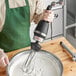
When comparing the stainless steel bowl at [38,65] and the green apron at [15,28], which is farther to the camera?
the green apron at [15,28]

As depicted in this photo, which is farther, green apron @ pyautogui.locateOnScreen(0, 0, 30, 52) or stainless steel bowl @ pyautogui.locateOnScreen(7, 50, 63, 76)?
green apron @ pyautogui.locateOnScreen(0, 0, 30, 52)

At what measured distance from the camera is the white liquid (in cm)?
92

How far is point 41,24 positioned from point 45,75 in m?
0.23

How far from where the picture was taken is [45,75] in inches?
35.9

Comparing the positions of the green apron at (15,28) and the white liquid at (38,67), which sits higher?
the green apron at (15,28)

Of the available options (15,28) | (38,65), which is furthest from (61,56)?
(15,28)

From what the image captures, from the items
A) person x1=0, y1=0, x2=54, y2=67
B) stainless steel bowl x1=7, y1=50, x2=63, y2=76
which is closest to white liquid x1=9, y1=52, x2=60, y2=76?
stainless steel bowl x1=7, y1=50, x2=63, y2=76

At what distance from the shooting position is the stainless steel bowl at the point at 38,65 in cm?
92

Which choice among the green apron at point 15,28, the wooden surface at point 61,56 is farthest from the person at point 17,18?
the wooden surface at point 61,56

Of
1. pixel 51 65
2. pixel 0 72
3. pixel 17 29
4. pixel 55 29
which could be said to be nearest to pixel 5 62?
pixel 0 72

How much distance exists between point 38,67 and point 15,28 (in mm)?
329

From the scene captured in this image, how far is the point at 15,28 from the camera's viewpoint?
3.90 feet

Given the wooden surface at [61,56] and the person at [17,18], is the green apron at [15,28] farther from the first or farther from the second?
Answer: the wooden surface at [61,56]

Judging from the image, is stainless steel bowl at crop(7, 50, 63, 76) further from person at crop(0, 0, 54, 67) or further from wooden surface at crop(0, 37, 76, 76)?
person at crop(0, 0, 54, 67)
